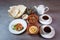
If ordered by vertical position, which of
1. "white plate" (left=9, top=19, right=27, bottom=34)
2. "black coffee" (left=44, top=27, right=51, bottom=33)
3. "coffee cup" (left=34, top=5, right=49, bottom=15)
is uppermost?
"coffee cup" (left=34, top=5, right=49, bottom=15)

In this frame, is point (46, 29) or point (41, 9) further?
point (41, 9)

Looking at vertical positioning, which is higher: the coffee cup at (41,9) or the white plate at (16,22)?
the coffee cup at (41,9)

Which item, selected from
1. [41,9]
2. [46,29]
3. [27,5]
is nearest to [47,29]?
[46,29]

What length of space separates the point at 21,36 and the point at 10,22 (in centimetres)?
15

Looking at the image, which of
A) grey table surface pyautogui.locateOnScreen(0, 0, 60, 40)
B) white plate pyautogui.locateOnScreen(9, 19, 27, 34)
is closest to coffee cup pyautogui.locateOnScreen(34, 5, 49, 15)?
grey table surface pyautogui.locateOnScreen(0, 0, 60, 40)

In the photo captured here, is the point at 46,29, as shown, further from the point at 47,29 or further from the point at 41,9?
the point at 41,9

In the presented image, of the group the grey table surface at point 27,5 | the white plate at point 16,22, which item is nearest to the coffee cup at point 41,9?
the grey table surface at point 27,5

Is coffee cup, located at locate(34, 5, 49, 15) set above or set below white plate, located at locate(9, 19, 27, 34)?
above

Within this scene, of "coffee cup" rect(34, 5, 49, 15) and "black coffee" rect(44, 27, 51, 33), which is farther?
"coffee cup" rect(34, 5, 49, 15)

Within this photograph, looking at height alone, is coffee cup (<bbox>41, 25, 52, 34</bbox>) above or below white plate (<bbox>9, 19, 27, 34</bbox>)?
below

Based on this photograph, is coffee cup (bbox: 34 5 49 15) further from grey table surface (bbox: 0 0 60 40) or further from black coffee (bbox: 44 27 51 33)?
black coffee (bbox: 44 27 51 33)

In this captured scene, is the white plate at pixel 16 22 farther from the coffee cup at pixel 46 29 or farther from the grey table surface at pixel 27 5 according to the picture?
the coffee cup at pixel 46 29

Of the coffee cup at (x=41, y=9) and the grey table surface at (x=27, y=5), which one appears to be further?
the coffee cup at (x=41, y=9)

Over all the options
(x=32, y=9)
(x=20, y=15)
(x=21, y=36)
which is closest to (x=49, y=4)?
(x=32, y=9)
